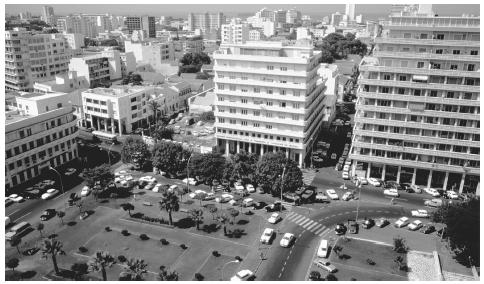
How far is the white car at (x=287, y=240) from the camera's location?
2776 inches

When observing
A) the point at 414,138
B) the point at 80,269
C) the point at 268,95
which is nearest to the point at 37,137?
the point at 80,269

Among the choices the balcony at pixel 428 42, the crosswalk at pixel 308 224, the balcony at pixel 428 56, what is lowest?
the crosswalk at pixel 308 224

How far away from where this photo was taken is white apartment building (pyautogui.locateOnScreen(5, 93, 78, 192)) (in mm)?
92062

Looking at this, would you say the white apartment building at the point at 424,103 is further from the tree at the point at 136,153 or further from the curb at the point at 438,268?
the tree at the point at 136,153

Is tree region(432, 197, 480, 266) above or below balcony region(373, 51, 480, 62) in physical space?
below

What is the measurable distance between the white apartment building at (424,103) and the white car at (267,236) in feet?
108

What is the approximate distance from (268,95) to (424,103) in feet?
114

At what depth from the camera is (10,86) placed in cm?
17675

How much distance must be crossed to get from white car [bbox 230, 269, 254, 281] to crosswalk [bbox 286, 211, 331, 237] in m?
18.0

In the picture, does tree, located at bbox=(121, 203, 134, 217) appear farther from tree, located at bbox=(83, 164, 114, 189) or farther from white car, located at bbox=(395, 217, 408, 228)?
white car, located at bbox=(395, 217, 408, 228)

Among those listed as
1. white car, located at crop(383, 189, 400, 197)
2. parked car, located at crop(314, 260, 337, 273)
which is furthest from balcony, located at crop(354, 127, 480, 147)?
parked car, located at crop(314, 260, 337, 273)

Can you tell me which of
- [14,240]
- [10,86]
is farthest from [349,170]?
[10,86]

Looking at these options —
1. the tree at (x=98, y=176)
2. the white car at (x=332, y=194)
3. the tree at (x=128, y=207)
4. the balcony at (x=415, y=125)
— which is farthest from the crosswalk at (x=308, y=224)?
the tree at (x=98, y=176)

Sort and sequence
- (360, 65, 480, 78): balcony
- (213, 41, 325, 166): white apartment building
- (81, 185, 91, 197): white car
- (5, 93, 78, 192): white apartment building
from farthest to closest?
(213, 41, 325, 166): white apartment building < (5, 93, 78, 192): white apartment building < (81, 185, 91, 197): white car < (360, 65, 480, 78): balcony
